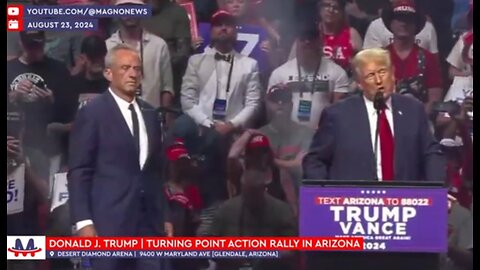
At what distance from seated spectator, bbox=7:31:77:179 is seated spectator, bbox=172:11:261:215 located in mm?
652

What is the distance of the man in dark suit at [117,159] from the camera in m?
7.49

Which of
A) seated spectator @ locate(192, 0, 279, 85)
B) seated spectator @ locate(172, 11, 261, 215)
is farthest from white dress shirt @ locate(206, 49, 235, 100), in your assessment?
seated spectator @ locate(192, 0, 279, 85)

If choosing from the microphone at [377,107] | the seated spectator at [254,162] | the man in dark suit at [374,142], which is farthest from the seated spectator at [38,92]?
the microphone at [377,107]

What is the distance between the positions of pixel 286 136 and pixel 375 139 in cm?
50

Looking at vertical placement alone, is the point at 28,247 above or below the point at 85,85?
below

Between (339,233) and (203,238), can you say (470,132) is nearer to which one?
(339,233)

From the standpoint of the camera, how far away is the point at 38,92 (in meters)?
7.49

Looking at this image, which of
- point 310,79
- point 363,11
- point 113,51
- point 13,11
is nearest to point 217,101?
point 310,79

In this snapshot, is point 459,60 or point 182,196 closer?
point 459,60

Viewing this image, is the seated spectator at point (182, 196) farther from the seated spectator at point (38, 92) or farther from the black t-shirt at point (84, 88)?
the seated spectator at point (38, 92)

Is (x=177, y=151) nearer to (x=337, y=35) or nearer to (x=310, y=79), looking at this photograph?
(x=310, y=79)

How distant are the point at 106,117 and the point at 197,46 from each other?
0.65 metres

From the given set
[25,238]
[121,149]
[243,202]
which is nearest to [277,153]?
[243,202]

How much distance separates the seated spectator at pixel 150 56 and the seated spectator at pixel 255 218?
0.66 meters
